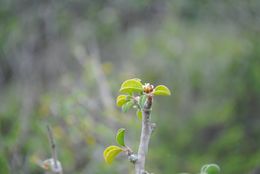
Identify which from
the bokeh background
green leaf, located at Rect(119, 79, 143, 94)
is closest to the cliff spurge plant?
green leaf, located at Rect(119, 79, 143, 94)

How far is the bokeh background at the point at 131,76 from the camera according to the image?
8.27 feet

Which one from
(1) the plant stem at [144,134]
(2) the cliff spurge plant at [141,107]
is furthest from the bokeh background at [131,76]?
(1) the plant stem at [144,134]

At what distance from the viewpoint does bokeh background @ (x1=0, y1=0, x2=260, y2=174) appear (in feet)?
8.27

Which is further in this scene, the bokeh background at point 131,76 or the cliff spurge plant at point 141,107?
the bokeh background at point 131,76

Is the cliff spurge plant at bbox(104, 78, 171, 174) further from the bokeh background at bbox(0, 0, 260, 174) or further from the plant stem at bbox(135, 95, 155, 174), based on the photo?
the bokeh background at bbox(0, 0, 260, 174)

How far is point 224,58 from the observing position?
12.4 feet

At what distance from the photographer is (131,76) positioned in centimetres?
370

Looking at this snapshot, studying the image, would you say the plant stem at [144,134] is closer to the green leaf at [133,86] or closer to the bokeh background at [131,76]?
the green leaf at [133,86]

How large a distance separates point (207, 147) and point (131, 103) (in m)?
1.92

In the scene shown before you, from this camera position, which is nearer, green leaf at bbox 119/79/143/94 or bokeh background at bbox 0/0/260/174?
green leaf at bbox 119/79/143/94

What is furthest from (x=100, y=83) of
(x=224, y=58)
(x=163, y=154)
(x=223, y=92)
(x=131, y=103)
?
(x=131, y=103)

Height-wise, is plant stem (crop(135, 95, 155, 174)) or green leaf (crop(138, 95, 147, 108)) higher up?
green leaf (crop(138, 95, 147, 108))

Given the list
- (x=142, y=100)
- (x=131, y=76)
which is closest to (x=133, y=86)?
(x=142, y=100)

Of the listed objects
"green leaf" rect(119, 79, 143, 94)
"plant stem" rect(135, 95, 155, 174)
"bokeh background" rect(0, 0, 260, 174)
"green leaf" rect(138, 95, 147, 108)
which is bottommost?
"plant stem" rect(135, 95, 155, 174)
